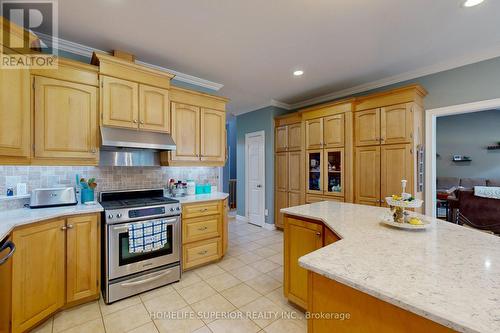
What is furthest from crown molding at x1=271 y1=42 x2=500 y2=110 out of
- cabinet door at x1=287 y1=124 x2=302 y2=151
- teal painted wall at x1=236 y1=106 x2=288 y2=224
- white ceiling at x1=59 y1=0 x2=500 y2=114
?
cabinet door at x1=287 y1=124 x2=302 y2=151

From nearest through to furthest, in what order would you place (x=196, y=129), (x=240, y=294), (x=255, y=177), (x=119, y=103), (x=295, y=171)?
1. (x=240, y=294)
2. (x=119, y=103)
3. (x=196, y=129)
4. (x=295, y=171)
5. (x=255, y=177)

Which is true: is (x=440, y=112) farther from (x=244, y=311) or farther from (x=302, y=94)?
(x=244, y=311)

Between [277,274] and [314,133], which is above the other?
[314,133]

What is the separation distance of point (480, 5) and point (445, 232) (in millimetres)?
1964

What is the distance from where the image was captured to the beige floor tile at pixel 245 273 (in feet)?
8.59

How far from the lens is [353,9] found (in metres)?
1.90

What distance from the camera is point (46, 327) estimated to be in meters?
1.79

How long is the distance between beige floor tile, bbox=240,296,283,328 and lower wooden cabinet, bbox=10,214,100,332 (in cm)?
148

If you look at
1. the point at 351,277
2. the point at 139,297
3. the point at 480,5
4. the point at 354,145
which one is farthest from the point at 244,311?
the point at 480,5

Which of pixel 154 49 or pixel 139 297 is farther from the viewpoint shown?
pixel 154 49

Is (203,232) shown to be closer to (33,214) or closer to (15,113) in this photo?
(33,214)

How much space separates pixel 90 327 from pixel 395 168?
12.2ft

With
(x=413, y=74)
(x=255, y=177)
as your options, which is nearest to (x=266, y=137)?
(x=255, y=177)

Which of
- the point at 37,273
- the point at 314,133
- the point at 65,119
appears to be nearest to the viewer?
the point at 37,273
